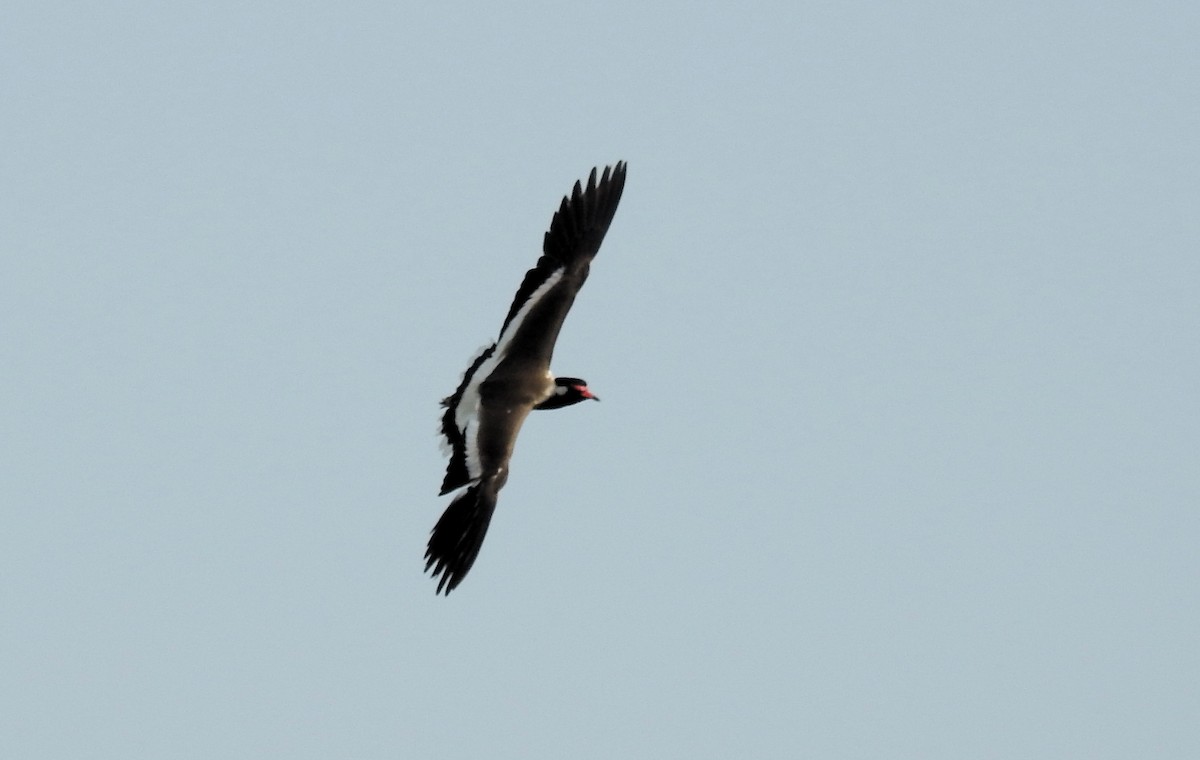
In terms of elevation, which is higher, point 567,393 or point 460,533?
point 567,393

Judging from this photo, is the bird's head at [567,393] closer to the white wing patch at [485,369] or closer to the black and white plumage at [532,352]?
the black and white plumage at [532,352]

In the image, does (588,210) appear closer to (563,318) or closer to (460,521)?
(563,318)

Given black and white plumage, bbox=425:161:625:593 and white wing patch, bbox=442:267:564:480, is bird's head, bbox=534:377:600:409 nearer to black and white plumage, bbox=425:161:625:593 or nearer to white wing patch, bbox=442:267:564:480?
black and white plumage, bbox=425:161:625:593

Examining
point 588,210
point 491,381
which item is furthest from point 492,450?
point 588,210

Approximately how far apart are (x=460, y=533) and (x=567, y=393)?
2895 mm

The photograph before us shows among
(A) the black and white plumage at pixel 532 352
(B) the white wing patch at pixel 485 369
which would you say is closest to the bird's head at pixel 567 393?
(A) the black and white plumage at pixel 532 352

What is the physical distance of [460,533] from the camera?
79.6 feet

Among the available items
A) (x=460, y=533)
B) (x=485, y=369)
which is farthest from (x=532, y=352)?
(x=460, y=533)

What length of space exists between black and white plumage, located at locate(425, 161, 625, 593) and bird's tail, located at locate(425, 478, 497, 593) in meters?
0.56

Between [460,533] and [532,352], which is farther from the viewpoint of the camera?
[532,352]

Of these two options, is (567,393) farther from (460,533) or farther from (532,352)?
(460,533)

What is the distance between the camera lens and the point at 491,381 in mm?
26000

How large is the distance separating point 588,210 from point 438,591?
534 centimetres

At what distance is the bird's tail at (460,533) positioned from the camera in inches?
945
